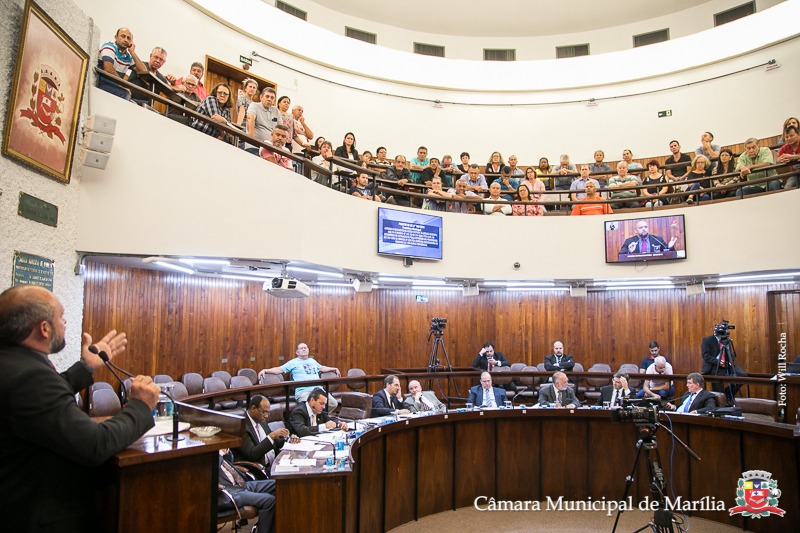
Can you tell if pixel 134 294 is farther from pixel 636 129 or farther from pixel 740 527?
pixel 636 129

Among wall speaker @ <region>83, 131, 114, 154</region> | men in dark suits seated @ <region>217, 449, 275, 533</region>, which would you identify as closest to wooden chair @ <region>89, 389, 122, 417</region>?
men in dark suits seated @ <region>217, 449, 275, 533</region>

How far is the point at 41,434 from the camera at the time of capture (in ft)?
5.76

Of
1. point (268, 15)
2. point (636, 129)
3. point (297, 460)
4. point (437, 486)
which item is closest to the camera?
point (297, 460)

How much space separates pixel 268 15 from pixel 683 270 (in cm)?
976

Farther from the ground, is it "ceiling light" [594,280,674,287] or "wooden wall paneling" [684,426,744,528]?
"ceiling light" [594,280,674,287]

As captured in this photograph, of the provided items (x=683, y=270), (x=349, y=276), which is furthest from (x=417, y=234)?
(x=683, y=270)

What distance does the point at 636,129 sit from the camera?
13156 mm

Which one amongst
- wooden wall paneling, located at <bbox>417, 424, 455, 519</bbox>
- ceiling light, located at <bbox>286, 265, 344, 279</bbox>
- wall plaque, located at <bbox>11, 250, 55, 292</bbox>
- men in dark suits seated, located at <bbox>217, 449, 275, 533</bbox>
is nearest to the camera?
wall plaque, located at <bbox>11, 250, 55, 292</bbox>

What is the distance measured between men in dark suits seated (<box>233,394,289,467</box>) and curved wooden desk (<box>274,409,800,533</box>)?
747 mm

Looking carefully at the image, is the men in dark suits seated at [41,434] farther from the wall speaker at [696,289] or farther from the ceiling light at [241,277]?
the wall speaker at [696,289]

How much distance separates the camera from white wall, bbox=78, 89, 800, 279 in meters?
5.21

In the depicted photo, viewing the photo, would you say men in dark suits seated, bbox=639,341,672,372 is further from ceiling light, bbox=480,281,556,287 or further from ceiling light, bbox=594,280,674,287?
ceiling light, bbox=480,281,556,287

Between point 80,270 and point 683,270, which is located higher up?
point 683,270

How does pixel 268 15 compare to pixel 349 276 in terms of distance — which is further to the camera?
pixel 268 15
